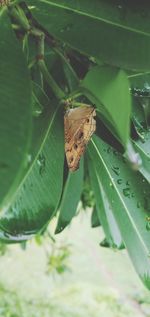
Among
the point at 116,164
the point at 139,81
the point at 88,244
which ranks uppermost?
the point at 139,81

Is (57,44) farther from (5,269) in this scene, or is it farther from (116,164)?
(5,269)

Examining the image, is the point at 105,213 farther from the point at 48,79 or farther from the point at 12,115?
the point at 12,115

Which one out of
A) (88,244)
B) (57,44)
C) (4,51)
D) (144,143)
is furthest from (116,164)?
(88,244)

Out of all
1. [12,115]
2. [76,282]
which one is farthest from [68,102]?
[76,282]

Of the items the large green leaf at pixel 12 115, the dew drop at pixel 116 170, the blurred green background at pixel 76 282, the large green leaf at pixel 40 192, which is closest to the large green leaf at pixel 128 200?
the dew drop at pixel 116 170

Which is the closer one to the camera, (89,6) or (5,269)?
(89,6)

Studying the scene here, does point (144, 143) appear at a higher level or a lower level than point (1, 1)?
lower

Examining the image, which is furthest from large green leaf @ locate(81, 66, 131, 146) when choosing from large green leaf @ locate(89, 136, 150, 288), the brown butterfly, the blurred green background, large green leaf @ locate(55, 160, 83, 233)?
the blurred green background
